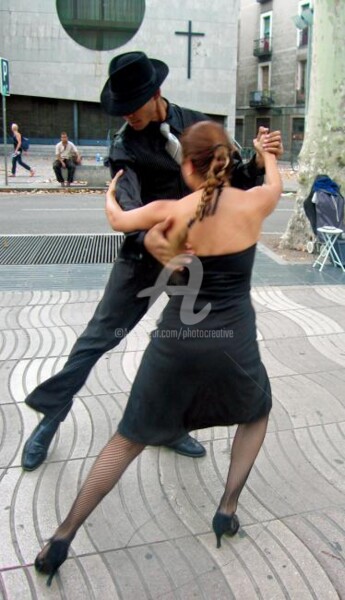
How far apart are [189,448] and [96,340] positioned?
2.56 ft

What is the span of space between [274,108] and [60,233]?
4024 cm

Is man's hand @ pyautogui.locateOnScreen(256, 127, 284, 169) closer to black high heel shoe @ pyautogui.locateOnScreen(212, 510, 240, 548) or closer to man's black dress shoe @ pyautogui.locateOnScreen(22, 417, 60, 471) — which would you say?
black high heel shoe @ pyautogui.locateOnScreen(212, 510, 240, 548)

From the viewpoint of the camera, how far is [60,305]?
5676 mm

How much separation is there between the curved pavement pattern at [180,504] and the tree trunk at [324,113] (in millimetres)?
4187

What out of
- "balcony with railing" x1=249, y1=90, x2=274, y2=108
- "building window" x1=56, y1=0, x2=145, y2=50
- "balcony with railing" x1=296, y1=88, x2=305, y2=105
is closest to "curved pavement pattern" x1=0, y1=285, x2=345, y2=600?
"building window" x1=56, y1=0, x2=145, y2=50

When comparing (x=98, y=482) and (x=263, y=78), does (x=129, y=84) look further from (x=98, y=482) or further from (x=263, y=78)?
(x=263, y=78)

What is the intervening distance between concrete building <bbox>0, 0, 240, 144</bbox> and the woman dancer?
30563 mm

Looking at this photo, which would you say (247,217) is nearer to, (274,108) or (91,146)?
Answer: (91,146)

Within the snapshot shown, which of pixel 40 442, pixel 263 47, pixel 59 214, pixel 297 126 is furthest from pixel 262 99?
pixel 40 442

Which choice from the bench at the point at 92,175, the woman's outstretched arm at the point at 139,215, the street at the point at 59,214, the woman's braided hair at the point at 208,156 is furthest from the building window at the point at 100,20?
the woman's braided hair at the point at 208,156

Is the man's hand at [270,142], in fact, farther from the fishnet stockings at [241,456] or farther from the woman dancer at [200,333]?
the fishnet stockings at [241,456]

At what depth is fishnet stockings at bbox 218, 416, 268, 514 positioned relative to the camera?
2436 mm

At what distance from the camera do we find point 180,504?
2.78m

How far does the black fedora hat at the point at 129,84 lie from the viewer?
2525mm
